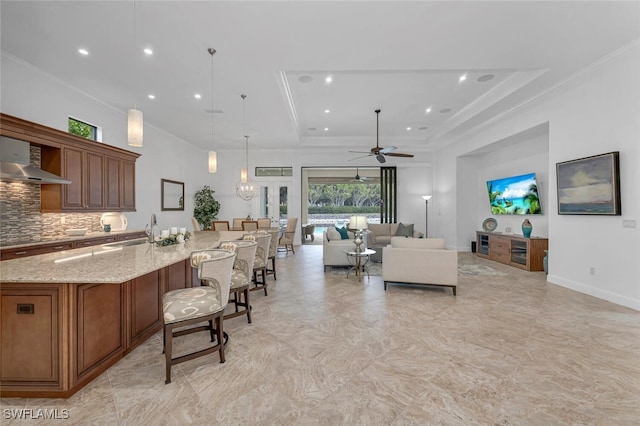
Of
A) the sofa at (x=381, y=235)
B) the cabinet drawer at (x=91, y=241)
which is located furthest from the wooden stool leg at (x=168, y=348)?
the sofa at (x=381, y=235)

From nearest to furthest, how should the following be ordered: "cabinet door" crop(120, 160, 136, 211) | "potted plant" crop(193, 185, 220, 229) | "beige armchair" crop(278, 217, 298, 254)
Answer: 1. "cabinet door" crop(120, 160, 136, 211)
2. "beige armchair" crop(278, 217, 298, 254)
3. "potted plant" crop(193, 185, 220, 229)

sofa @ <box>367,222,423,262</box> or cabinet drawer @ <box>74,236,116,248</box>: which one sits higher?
cabinet drawer @ <box>74,236,116,248</box>

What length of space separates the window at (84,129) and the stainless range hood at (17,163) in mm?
1349

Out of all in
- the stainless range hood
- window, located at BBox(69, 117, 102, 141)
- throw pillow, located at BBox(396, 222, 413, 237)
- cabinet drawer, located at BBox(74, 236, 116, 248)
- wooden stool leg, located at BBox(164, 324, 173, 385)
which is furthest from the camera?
throw pillow, located at BBox(396, 222, 413, 237)

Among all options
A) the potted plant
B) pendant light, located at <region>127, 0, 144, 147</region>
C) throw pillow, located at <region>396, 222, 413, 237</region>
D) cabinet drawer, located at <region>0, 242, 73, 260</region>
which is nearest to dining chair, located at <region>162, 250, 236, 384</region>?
pendant light, located at <region>127, 0, 144, 147</region>

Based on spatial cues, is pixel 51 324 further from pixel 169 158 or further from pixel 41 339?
pixel 169 158

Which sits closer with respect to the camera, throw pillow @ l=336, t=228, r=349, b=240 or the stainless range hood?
the stainless range hood

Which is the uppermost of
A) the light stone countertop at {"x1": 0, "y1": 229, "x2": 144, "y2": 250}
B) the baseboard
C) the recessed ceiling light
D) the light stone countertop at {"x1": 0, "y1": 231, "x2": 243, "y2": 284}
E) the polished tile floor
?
the recessed ceiling light

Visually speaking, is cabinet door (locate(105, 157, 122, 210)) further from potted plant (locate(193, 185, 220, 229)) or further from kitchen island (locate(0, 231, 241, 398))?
potted plant (locate(193, 185, 220, 229))

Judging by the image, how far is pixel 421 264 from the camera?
425 cm

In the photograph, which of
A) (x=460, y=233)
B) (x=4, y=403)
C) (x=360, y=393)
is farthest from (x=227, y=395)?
(x=460, y=233)

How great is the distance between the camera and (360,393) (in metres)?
1.96

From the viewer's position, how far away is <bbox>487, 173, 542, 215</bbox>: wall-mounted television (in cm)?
616

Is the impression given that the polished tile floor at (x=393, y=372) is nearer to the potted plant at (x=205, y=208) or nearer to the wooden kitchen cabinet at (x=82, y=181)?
the wooden kitchen cabinet at (x=82, y=181)
